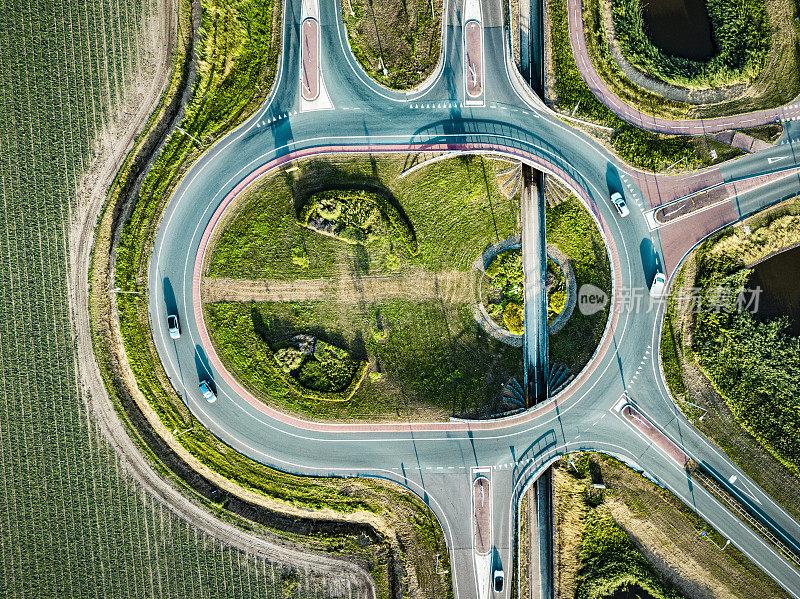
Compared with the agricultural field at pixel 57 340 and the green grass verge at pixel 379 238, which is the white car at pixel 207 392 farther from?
the agricultural field at pixel 57 340


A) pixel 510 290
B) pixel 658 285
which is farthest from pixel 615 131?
pixel 510 290

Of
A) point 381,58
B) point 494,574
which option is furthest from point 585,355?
point 381,58

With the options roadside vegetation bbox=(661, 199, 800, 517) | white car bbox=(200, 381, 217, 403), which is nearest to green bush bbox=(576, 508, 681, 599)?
roadside vegetation bbox=(661, 199, 800, 517)

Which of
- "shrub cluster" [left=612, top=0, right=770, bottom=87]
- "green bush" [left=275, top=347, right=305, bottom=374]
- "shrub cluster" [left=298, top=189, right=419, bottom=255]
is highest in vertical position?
"shrub cluster" [left=612, top=0, right=770, bottom=87]

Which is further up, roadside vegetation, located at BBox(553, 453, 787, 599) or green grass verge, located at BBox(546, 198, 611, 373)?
green grass verge, located at BBox(546, 198, 611, 373)

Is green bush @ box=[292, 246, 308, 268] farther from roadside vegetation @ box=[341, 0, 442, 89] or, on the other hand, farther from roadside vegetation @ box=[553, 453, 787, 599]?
roadside vegetation @ box=[553, 453, 787, 599]

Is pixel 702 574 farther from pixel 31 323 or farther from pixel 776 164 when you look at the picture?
pixel 31 323
